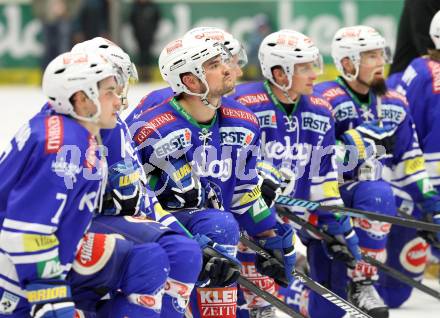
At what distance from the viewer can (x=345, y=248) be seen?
16.8 feet

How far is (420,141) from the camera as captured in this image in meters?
5.84

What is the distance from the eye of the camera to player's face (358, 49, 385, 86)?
549 centimetres

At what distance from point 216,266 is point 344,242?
47.0 inches

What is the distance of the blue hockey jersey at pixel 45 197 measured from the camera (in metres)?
3.37

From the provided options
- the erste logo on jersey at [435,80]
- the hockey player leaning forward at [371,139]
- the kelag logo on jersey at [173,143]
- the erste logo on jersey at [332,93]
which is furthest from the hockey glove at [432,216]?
A: the kelag logo on jersey at [173,143]

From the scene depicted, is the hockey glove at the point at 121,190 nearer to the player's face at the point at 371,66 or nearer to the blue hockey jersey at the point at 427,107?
the player's face at the point at 371,66

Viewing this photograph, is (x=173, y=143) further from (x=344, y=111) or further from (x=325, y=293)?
(x=344, y=111)

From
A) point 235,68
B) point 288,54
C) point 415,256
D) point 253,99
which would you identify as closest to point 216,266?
point 235,68

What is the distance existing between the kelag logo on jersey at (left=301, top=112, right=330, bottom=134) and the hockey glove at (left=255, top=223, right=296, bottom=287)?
579mm

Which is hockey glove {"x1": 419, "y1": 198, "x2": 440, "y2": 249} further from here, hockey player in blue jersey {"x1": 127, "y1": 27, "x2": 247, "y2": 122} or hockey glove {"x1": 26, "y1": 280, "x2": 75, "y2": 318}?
hockey glove {"x1": 26, "y1": 280, "x2": 75, "y2": 318}

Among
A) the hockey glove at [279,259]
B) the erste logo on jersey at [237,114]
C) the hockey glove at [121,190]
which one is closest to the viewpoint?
the hockey glove at [121,190]

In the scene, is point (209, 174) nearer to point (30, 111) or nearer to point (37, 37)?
point (30, 111)

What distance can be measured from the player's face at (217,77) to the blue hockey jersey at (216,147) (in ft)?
0.35

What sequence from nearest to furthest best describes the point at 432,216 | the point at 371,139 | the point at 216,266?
1. the point at 216,266
2. the point at 371,139
3. the point at 432,216
